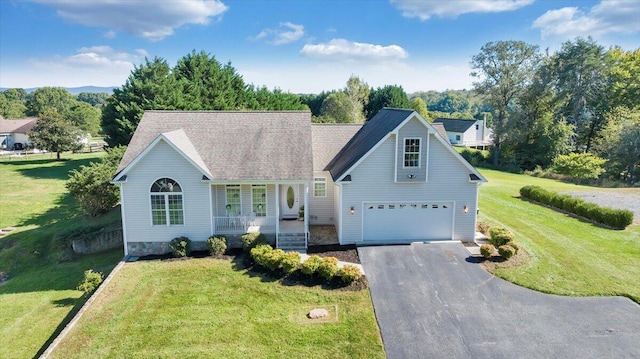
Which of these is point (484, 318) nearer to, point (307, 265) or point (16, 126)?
point (307, 265)

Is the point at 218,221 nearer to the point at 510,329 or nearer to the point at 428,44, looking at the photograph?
the point at 510,329

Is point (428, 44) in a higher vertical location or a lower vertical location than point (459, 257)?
higher

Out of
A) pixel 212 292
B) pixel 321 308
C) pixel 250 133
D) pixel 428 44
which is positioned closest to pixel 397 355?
pixel 321 308

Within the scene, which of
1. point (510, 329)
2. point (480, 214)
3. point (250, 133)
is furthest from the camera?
point (480, 214)

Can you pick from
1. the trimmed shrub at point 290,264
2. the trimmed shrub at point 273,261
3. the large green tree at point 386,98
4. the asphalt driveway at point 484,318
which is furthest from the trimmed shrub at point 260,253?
the large green tree at point 386,98

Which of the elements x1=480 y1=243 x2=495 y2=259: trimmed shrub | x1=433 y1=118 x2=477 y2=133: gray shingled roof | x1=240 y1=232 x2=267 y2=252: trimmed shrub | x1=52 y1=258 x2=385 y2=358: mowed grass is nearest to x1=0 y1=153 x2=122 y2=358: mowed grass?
x1=52 y1=258 x2=385 y2=358: mowed grass

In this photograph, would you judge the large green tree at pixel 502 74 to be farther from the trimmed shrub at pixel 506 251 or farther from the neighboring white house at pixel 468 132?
the trimmed shrub at pixel 506 251

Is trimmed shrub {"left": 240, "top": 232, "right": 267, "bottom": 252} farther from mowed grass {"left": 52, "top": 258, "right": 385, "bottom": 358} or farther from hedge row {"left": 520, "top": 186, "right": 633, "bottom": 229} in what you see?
hedge row {"left": 520, "top": 186, "right": 633, "bottom": 229}
